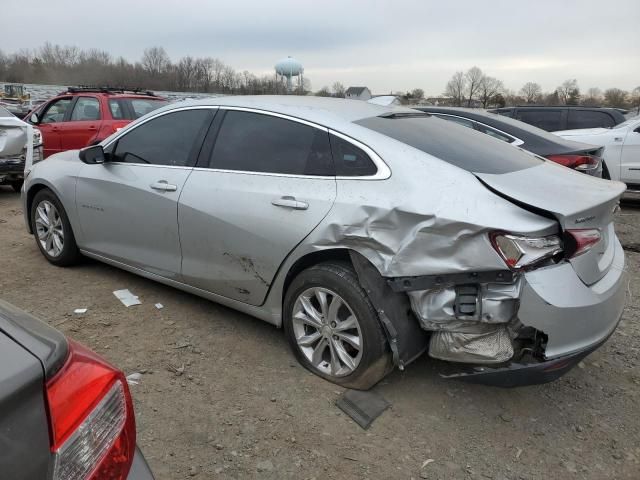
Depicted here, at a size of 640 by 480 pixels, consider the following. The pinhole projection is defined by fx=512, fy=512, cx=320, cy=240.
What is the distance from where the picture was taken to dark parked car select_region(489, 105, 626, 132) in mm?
10398

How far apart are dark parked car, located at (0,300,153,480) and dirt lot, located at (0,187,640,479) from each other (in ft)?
3.73

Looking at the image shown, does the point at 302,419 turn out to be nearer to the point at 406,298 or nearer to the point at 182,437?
the point at 182,437

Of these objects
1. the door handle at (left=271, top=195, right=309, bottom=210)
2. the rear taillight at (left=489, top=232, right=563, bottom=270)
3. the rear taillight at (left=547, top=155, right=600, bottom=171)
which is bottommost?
the rear taillight at (left=489, top=232, right=563, bottom=270)

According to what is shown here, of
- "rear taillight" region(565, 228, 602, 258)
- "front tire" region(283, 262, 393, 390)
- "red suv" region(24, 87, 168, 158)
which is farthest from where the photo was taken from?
"red suv" region(24, 87, 168, 158)

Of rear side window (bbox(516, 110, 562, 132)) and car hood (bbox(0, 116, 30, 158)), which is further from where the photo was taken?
rear side window (bbox(516, 110, 562, 132))

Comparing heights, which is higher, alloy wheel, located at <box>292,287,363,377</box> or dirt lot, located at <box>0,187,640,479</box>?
alloy wheel, located at <box>292,287,363,377</box>

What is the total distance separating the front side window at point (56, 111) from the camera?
9.26 meters

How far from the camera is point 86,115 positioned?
8.95m

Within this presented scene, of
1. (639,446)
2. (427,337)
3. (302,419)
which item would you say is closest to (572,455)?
(639,446)

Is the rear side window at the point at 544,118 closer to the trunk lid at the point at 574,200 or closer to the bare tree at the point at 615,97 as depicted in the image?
the trunk lid at the point at 574,200

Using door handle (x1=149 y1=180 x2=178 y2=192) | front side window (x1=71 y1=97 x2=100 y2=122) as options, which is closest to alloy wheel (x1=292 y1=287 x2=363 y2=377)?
door handle (x1=149 y1=180 x2=178 y2=192)

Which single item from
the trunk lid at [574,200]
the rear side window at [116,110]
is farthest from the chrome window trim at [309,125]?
the rear side window at [116,110]

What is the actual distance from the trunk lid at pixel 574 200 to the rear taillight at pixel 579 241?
0.8 inches

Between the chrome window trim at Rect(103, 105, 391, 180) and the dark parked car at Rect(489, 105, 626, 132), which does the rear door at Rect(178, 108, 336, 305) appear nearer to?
the chrome window trim at Rect(103, 105, 391, 180)
